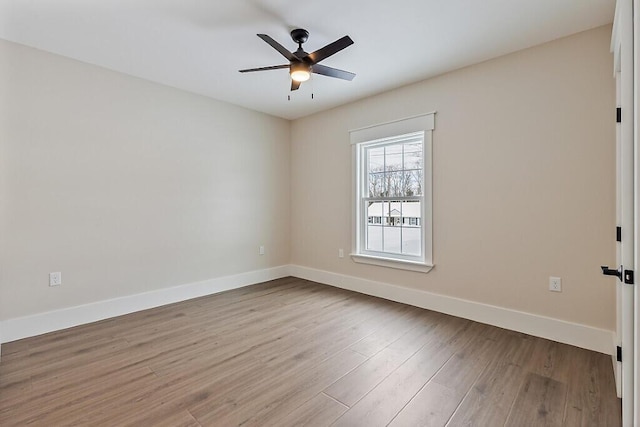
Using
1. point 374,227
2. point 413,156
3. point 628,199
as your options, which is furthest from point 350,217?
point 628,199

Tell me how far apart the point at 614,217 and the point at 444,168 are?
56.2 inches

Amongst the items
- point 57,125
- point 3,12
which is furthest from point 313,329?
point 3,12

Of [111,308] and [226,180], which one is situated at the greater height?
[226,180]

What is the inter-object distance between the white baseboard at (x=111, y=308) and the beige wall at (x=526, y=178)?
217 cm

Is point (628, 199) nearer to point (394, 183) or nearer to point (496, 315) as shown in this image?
point (496, 315)

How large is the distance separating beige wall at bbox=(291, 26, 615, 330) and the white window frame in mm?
82

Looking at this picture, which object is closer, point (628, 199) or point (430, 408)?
point (628, 199)

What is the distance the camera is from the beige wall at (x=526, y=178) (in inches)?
95.3

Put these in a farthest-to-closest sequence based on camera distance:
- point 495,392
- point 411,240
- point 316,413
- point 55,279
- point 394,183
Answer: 1. point 394,183
2. point 411,240
3. point 55,279
4. point 495,392
5. point 316,413

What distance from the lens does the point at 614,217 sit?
234 centimetres

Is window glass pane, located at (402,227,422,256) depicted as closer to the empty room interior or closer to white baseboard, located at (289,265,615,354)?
the empty room interior

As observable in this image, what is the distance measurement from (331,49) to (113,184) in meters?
2.64

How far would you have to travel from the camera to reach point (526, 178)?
2740mm

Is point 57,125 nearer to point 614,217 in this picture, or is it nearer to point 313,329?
point 313,329
